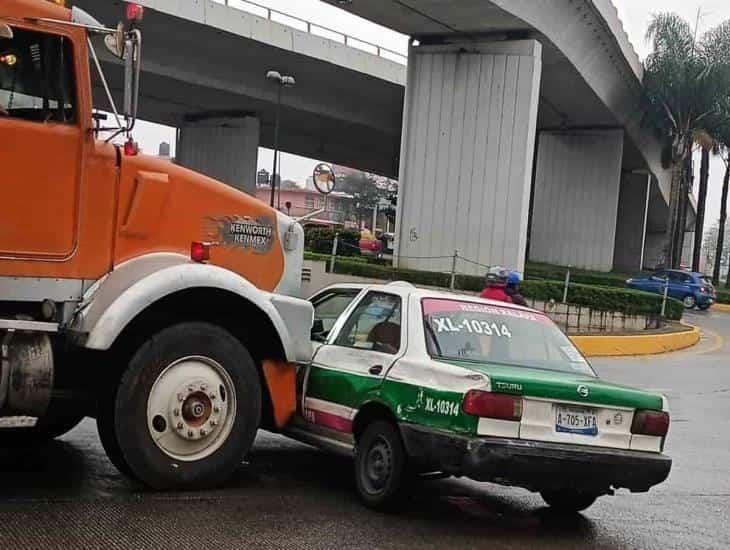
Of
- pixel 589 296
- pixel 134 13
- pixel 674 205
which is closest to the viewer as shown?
pixel 134 13

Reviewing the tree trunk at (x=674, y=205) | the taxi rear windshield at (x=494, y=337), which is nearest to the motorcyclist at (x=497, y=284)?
the taxi rear windshield at (x=494, y=337)

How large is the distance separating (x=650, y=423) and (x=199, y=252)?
10.3ft

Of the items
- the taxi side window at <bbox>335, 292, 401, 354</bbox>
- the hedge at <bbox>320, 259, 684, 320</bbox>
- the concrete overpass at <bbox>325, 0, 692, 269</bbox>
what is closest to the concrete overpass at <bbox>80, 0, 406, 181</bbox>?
the concrete overpass at <bbox>325, 0, 692, 269</bbox>

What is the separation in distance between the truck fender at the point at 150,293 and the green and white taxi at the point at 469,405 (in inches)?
21.1

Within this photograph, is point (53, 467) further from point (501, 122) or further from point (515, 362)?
point (501, 122)

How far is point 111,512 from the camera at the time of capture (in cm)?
572

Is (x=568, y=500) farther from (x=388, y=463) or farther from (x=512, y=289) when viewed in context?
(x=512, y=289)

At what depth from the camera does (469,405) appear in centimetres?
569

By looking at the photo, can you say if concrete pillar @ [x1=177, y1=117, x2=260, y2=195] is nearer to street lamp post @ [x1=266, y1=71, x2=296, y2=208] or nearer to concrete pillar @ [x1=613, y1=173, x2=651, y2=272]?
street lamp post @ [x1=266, y1=71, x2=296, y2=208]

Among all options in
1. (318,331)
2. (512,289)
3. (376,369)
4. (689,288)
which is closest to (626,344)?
(512,289)

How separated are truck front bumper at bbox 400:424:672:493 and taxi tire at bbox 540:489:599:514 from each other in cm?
63

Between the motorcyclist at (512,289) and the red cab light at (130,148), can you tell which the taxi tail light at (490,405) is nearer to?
the red cab light at (130,148)

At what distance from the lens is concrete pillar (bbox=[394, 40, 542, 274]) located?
2556 centimetres

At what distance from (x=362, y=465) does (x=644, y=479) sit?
Result: 1.79 metres
